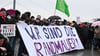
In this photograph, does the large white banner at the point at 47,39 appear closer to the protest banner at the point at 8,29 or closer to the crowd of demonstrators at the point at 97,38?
the protest banner at the point at 8,29

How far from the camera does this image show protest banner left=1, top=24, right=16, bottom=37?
5.84 metres

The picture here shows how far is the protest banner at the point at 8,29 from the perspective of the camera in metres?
5.84

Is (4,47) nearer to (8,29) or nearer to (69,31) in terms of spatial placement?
(8,29)

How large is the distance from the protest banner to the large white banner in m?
0.25

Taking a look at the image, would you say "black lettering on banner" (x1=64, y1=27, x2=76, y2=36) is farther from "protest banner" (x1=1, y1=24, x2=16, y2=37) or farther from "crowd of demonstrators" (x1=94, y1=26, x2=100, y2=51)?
"protest banner" (x1=1, y1=24, x2=16, y2=37)

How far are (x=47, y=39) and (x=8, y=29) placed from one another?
6.46 ft

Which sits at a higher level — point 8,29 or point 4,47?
point 8,29

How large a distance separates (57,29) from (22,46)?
243 centimetres

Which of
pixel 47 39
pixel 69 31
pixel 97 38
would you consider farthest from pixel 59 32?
pixel 97 38

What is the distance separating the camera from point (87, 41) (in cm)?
1249

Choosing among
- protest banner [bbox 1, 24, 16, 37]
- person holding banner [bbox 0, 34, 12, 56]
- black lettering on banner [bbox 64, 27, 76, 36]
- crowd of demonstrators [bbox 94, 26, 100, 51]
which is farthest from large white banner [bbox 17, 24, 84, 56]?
crowd of demonstrators [bbox 94, 26, 100, 51]

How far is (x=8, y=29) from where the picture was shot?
5.97 m

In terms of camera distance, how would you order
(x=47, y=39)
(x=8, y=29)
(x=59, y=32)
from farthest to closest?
(x=59, y=32) → (x=47, y=39) → (x=8, y=29)

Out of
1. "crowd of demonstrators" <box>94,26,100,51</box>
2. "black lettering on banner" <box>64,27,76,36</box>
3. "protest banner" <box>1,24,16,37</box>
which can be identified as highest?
"protest banner" <box>1,24,16,37</box>
